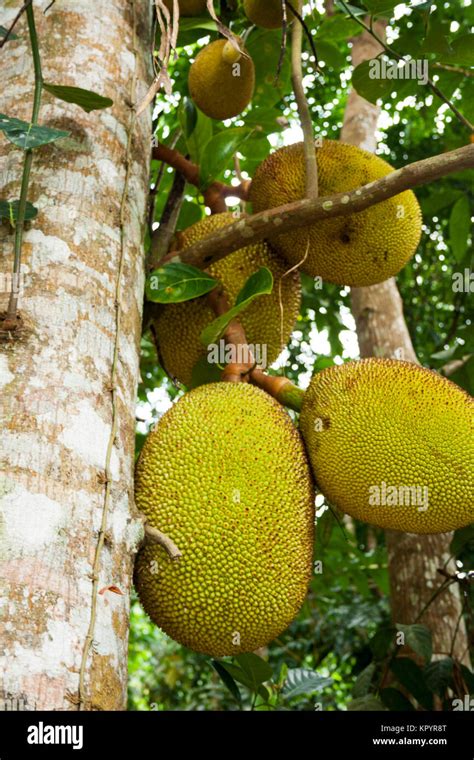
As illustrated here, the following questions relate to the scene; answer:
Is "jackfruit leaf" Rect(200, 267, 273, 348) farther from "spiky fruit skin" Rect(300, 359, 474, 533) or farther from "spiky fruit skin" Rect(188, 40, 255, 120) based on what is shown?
"spiky fruit skin" Rect(188, 40, 255, 120)

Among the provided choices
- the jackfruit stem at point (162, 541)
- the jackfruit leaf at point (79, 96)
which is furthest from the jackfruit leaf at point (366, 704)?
the jackfruit leaf at point (79, 96)

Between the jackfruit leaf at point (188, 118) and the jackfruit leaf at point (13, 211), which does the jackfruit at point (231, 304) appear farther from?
the jackfruit leaf at point (13, 211)

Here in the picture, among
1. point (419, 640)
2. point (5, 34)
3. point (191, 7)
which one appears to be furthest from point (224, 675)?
point (191, 7)

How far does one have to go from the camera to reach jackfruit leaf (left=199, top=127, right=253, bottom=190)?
1683mm

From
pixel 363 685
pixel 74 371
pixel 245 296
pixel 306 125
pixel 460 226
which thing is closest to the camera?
pixel 74 371

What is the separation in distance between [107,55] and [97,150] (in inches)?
8.7

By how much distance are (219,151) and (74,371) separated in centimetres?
A: 82

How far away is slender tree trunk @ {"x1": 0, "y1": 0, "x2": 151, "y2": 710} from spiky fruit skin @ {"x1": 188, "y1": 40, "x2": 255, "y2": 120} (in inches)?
7.3

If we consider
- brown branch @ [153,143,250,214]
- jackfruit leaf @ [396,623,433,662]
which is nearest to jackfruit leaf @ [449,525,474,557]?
jackfruit leaf @ [396,623,433,662]

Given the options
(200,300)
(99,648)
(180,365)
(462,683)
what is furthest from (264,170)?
(462,683)

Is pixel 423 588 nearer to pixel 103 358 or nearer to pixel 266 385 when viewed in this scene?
pixel 266 385

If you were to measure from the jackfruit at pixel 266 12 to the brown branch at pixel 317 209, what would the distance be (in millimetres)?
477

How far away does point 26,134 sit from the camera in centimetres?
110

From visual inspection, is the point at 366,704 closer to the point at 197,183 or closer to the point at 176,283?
the point at 176,283
